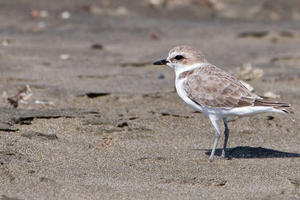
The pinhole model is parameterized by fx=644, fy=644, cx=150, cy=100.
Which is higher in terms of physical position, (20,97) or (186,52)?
(186,52)

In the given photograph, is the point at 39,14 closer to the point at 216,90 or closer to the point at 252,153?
the point at 216,90

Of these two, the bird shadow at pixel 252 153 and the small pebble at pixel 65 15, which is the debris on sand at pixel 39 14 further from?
the bird shadow at pixel 252 153

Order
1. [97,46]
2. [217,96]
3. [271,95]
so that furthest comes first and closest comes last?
[97,46] < [271,95] < [217,96]

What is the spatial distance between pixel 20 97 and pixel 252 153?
9.83ft

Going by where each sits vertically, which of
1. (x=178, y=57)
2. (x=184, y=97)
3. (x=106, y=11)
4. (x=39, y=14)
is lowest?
(x=106, y=11)

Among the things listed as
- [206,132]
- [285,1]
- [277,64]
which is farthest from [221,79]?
[285,1]

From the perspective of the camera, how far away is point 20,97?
7.69 m

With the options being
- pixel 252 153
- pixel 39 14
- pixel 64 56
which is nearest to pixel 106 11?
pixel 39 14

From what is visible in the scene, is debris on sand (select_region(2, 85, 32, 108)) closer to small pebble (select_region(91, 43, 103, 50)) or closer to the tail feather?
the tail feather

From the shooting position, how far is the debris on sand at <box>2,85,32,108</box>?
7522mm

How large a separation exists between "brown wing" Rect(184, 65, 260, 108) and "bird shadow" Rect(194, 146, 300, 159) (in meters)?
0.52

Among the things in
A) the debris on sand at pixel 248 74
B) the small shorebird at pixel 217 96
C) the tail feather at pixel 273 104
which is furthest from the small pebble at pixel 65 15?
the tail feather at pixel 273 104

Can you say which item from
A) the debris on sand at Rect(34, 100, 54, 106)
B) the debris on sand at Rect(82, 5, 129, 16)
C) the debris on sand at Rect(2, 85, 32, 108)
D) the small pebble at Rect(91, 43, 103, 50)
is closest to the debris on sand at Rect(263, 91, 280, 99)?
the debris on sand at Rect(34, 100, 54, 106)

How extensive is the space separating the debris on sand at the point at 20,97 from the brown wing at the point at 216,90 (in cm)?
233
